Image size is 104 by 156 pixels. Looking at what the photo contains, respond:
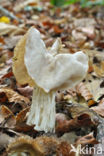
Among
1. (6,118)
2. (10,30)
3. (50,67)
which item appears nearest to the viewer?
(50,67)

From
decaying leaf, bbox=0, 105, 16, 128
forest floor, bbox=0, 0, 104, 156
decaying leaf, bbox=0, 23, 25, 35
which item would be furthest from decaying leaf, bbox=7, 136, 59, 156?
decaying leaf, bbox=0, 23, 25, 35

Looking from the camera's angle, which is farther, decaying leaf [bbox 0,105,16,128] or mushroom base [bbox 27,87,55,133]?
decaying leaf [bbox 0,105,16,128]

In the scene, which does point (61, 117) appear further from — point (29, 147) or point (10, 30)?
point (10, 30)

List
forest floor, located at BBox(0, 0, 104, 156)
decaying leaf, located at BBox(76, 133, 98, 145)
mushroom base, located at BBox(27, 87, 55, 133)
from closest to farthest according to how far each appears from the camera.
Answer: forest floor, located at BBox(0, 0, 104, 156)
decaying leaf, located at BBox(76, 133, 98, 145)
mushroom base, located at BBox(27, 87, 55, 133)

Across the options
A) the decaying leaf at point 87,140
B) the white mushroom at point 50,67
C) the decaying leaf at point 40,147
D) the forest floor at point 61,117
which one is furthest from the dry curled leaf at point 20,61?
the decaying leaf at point 87,140

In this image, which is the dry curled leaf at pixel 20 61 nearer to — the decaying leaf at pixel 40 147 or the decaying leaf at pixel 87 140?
the decaying leaf at pixel 40 147

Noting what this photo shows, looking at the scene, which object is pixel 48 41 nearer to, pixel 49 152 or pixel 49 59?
pixel 49 59

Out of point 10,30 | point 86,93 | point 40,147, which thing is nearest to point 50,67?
point 40,147

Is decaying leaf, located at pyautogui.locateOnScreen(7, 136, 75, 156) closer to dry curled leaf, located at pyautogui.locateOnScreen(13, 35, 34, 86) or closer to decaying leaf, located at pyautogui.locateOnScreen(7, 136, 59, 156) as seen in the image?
decaying leaf, located at pyautogui.locateOnScreen(7, 136, 59, 156)
